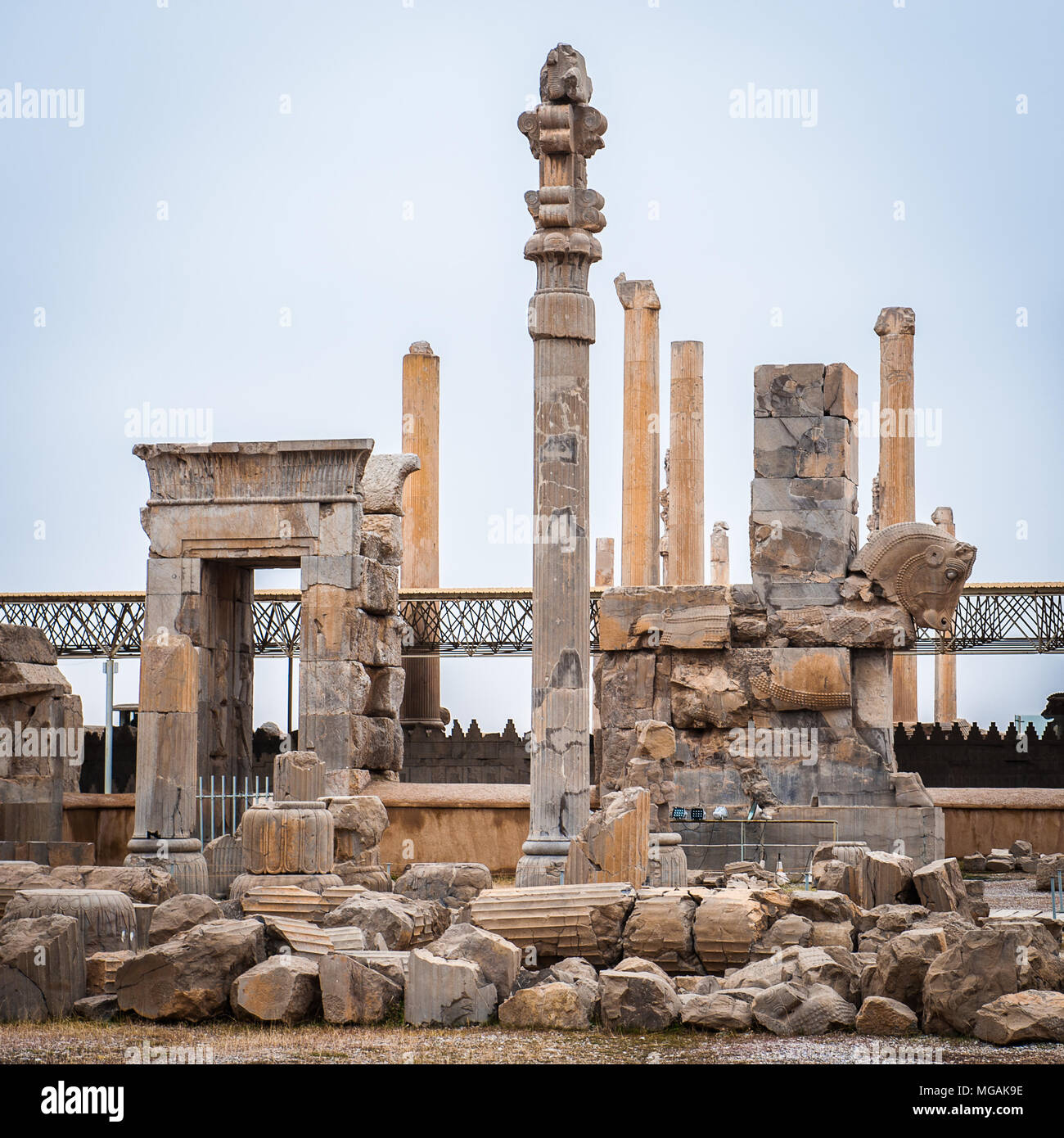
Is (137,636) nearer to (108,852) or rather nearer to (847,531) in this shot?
(108,852)

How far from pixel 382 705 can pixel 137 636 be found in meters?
11.1

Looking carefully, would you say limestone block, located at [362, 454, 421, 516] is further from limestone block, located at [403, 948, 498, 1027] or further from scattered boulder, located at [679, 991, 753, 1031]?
scattered boulder, located at [679, 991, 753, 1031]

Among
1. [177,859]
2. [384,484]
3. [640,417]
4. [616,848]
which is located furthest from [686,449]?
[616,848]

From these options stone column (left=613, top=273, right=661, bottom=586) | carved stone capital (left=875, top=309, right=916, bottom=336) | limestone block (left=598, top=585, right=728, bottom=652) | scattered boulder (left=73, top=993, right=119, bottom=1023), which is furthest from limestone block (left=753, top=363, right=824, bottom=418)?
carved stone capital (left=875, top=309, right=916, bottom=336)

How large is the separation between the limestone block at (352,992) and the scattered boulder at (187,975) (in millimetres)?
527

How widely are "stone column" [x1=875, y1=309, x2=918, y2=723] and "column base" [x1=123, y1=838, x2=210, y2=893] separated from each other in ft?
61.4

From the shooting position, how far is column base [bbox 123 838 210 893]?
15305 millimetres

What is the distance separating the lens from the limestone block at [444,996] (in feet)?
29.5

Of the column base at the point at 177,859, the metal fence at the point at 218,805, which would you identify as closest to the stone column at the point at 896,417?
the metal fence at the point at 218,805

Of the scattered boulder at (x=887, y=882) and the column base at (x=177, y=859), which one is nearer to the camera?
the scattered boulder at (x=887, y=882)

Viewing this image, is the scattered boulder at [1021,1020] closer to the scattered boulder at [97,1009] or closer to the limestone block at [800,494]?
the scattered boulder at [97,1009]

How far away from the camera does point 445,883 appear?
13664mm
